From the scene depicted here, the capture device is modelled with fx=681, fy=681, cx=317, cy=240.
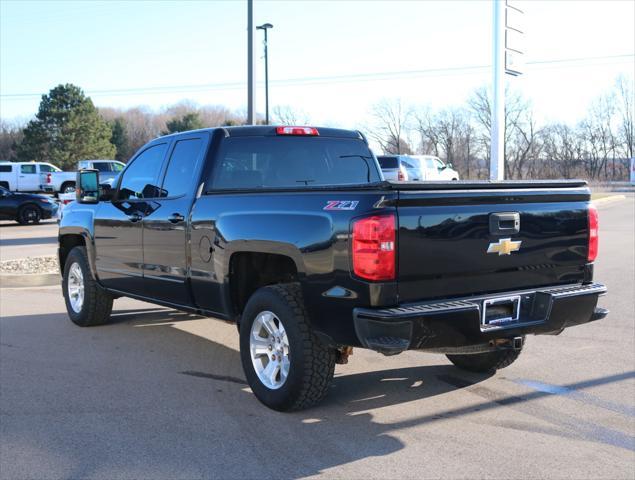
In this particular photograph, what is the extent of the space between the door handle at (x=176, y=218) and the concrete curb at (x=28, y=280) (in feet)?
19.7

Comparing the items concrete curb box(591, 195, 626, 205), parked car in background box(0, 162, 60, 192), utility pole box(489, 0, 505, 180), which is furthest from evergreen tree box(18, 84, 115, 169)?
utility pole box(489, 0, 505, 180)

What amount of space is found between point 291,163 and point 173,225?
1.18m

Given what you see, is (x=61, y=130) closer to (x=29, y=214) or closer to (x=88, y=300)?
(x=29, y=214)

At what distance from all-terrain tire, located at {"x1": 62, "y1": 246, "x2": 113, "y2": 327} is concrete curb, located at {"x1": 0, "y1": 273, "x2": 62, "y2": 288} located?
336 cm

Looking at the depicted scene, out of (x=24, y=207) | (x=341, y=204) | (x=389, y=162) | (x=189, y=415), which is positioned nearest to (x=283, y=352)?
(x=189, y=415)

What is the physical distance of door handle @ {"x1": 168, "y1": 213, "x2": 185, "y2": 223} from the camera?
223 inches

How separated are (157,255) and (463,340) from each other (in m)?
3.04

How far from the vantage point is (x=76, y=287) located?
7910 millimetres

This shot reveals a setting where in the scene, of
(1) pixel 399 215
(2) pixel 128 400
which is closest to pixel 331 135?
(1) pixel 399 215

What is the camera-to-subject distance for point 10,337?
7.19 meters

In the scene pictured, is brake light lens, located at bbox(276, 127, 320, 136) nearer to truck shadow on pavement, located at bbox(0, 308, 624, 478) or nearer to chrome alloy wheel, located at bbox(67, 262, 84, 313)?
truck shadow on pavement, located at bbox(0, 308, 624, 478)

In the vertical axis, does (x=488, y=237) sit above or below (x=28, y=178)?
below

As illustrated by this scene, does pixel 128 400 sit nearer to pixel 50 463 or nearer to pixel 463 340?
pixel 50 463

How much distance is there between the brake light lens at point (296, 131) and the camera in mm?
6098
